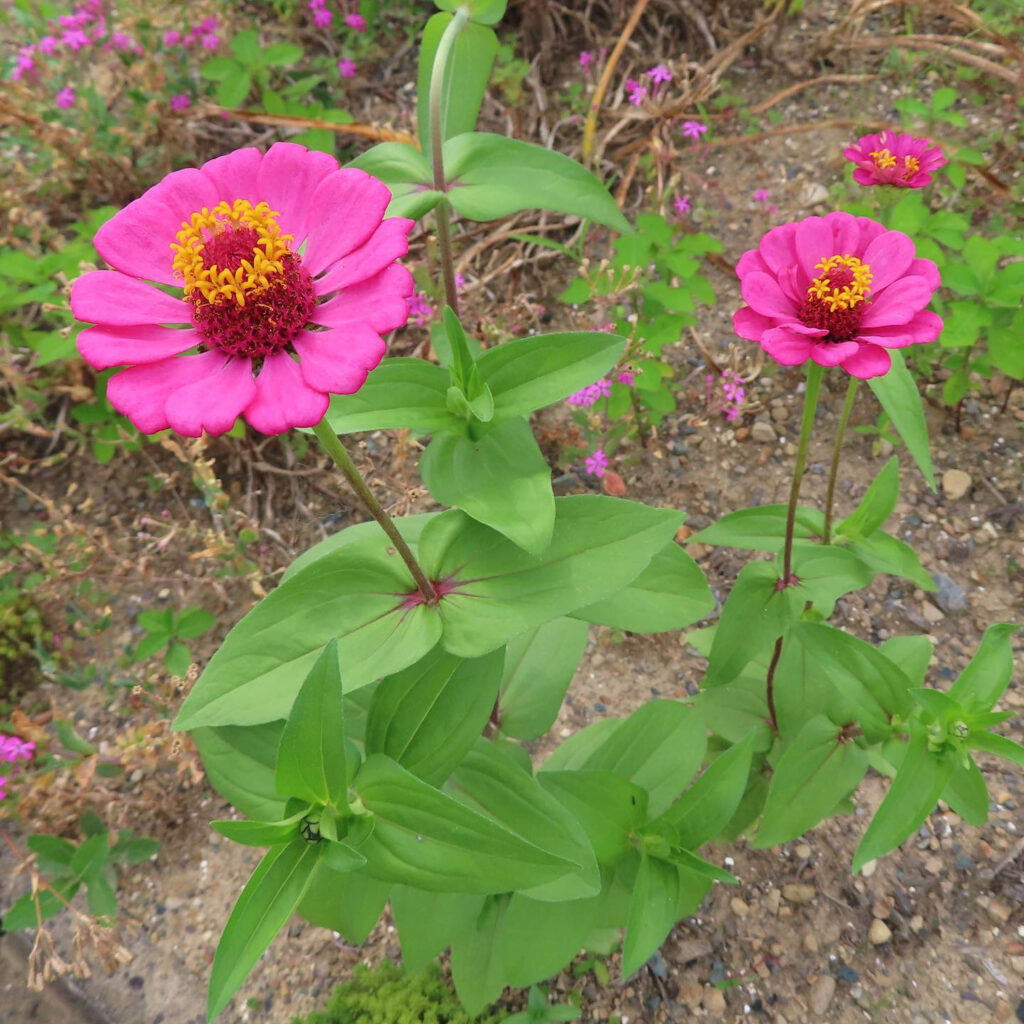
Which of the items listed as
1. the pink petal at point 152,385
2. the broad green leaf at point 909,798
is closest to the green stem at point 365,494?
the pink petal at point 152,385

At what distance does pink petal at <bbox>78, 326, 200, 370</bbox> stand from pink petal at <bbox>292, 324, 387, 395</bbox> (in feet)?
0.49

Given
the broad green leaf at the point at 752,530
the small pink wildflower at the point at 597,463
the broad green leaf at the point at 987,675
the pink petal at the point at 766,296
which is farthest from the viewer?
the small pink wildflower at the point at 597,463

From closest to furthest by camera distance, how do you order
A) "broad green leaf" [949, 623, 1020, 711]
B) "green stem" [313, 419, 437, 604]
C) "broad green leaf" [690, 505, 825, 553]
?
1. "green stem" [313, 419, 437, 604]
2. "broad green leaf" [949, 623, 1020, 711]
3. "broad green leaf" [690, 505, 825, 553]

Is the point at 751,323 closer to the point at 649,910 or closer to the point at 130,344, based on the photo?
the point at 130,344

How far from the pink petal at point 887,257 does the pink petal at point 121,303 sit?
3.10 feet

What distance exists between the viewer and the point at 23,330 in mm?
2398

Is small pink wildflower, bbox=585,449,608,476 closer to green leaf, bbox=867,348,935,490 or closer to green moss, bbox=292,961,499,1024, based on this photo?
green leaf, bbox=867,348,935,490

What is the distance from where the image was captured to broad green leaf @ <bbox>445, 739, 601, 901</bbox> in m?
1.28

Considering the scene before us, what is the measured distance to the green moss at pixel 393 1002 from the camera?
1.57 metres

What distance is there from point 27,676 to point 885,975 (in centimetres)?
213

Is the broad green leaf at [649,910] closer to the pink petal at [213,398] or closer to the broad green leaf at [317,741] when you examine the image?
the broad green leaf at [317,741]

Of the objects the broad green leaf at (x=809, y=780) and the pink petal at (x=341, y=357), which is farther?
the broad green leaf at (x=809, y=780)

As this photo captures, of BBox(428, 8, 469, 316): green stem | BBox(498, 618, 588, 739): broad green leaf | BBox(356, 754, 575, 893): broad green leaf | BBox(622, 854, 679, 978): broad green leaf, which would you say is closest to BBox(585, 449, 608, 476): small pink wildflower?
BBox(498, 618, 588, 739): broad green leaf

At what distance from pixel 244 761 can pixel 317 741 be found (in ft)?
1.62
